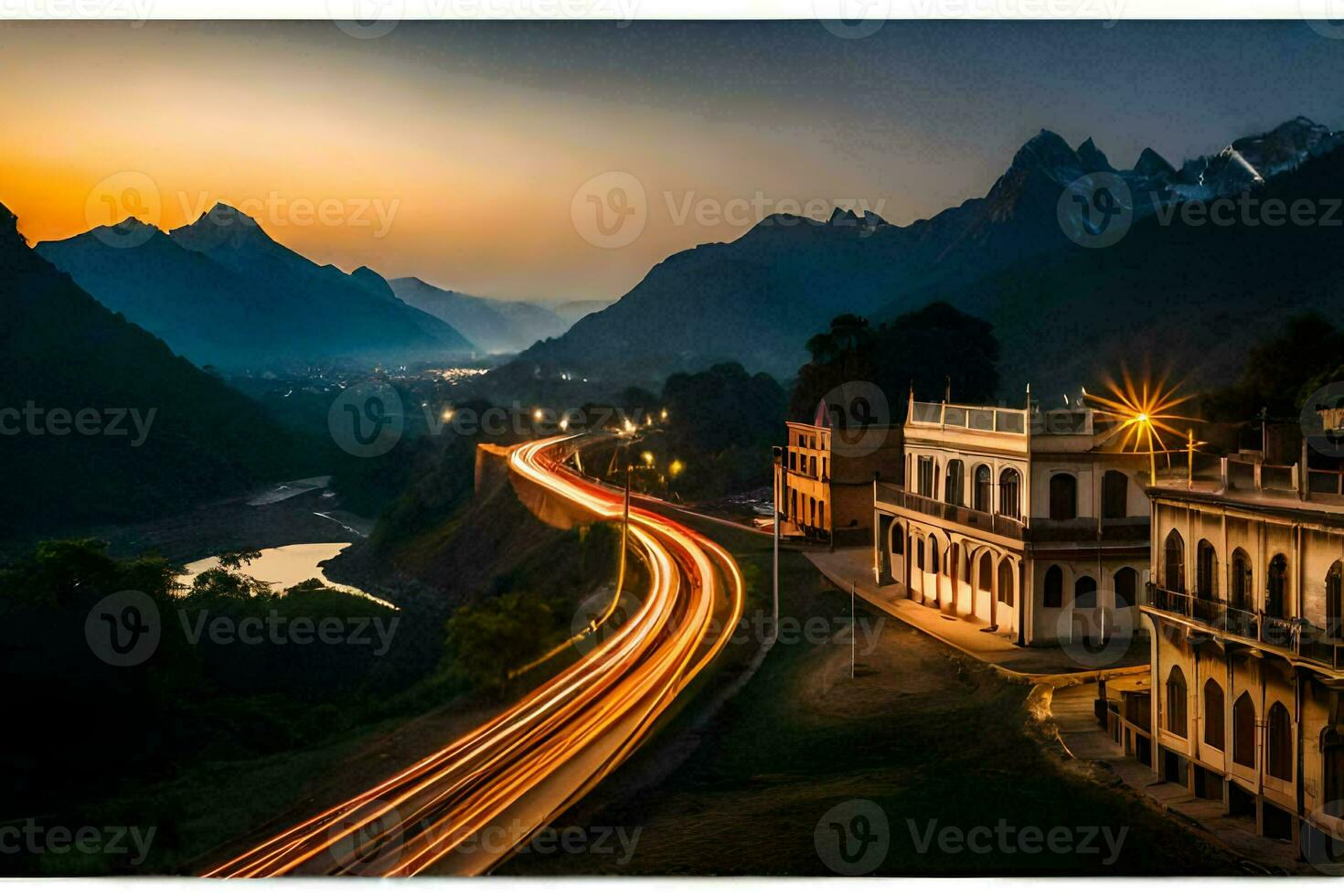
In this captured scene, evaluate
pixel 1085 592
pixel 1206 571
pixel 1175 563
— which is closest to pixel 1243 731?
pixel 1206 571

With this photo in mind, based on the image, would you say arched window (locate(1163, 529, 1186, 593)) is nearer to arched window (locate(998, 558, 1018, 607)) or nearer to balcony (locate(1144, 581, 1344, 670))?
balcony (locate(1144, 581, 1344, 670))

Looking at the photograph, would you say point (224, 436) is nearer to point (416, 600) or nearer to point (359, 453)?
point (359, 453)

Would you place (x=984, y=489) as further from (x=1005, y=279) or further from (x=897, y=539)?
(x=1005, y=279)

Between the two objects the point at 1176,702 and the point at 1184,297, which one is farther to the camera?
the point at 1184,297

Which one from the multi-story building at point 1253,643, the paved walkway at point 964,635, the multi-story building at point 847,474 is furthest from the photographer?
the multi-story building at point 847,474

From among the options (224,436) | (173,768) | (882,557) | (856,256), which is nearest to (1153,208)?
(856,256)

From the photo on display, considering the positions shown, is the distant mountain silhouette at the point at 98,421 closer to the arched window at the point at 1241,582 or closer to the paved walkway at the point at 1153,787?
the paved walkway at the point at 1153,787

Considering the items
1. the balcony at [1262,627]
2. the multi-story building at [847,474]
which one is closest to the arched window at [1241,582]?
the balcony at [1262,627]
